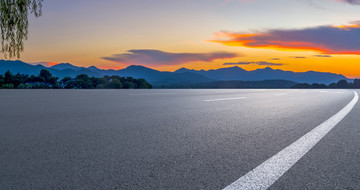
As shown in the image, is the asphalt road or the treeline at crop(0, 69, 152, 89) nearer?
Result: the asphalt road

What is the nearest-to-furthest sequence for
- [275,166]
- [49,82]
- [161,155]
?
[275,166]
[161,155]
[49,82]

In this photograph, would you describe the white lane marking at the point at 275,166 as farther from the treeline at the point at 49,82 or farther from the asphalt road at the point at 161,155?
the treeline at the point at 49,82

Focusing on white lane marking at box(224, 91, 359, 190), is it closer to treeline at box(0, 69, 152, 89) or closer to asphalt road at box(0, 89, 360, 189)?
asphalt road at box(0, 89, 360, 189)

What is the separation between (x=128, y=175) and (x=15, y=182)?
92cm

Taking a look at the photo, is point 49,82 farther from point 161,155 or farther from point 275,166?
point 275,166

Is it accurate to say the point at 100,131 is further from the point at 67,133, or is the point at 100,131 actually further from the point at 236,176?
the point at 236,176

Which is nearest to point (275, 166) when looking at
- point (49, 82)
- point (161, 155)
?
point (161, 155)

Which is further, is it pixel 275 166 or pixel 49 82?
pixel 49 82

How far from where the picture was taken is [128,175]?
113 inches

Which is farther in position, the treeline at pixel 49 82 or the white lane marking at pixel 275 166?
the treeline at pixel 49 82

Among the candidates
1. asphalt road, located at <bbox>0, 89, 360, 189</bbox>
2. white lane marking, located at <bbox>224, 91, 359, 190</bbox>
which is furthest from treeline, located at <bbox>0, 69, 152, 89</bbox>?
white lane marking, located at <bbox>224, 91, 359, 190</bbox>

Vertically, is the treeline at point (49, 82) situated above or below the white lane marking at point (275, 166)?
above

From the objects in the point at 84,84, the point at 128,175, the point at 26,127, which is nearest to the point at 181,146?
the point at 128,175

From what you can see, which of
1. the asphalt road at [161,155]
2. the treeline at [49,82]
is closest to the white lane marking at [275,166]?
the asphalt road at [161,155]
